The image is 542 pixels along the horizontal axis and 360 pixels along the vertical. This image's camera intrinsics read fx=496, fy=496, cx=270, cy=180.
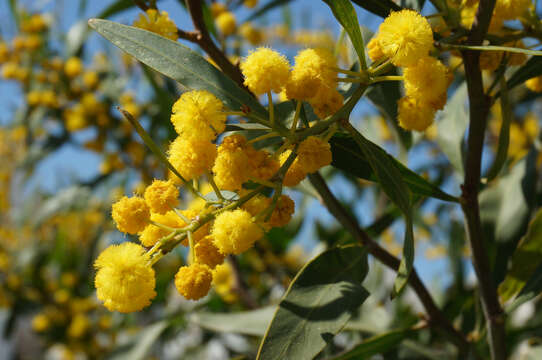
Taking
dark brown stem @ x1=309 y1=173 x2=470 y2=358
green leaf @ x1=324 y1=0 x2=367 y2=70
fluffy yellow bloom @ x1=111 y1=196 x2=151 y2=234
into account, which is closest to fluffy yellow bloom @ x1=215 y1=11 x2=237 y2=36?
dark brown stem @ x1=309 y1=173 x2=470 y2=358

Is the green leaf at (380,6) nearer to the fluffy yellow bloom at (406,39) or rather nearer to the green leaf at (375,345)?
the fluffy yellow bloom at (406,39)

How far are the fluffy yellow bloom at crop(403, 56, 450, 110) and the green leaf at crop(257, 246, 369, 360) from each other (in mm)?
286

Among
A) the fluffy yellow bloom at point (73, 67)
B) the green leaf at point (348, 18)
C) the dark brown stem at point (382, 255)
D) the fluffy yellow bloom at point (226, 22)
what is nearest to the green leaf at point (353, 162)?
the dark brown stem at point (382, 255)

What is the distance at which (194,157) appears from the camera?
0.58 m

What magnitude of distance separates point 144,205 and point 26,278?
2706 mm

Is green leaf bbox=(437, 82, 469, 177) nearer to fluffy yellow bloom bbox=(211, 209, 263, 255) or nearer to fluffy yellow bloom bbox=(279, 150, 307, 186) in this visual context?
fluffy yellow bloom bbox=(279, 150, 307, 186)

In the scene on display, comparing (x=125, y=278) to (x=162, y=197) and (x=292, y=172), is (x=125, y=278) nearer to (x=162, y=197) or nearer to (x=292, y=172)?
(x=162, y=197)

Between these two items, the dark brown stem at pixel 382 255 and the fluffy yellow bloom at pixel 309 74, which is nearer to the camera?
the fluffy yellow bloom at pixel 309 74

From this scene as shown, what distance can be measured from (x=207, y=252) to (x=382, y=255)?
42 centimetres

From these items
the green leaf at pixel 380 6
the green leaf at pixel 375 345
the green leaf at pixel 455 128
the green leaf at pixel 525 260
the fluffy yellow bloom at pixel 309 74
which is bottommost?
the green leaf at pixel 375 345

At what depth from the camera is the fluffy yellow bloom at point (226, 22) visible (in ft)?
4.89

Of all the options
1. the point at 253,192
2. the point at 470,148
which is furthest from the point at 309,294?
the point at 470,148

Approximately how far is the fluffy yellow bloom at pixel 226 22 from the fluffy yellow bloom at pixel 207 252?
1050mm

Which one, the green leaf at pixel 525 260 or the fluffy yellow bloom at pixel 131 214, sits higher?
the fluffy yellow bloom at pixel 131 214
